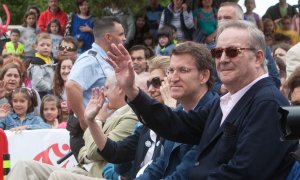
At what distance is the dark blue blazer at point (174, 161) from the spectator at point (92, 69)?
2.63m

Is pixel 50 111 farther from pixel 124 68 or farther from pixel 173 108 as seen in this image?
pixel 124 68

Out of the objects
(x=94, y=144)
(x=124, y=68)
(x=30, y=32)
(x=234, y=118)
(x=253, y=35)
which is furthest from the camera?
(x=30, y=32)

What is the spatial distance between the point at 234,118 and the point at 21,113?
6364 mm

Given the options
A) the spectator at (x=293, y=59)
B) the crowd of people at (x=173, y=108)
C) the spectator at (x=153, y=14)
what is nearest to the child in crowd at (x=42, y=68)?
the crowd of people at (x=173, y=108)

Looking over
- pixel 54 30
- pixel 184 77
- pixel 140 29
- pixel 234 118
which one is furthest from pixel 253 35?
pixel 54 30

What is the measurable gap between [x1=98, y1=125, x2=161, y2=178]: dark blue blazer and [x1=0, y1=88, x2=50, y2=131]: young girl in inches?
147

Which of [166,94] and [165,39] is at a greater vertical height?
[166,94]

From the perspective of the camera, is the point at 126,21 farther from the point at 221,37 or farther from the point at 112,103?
the point at 221,37

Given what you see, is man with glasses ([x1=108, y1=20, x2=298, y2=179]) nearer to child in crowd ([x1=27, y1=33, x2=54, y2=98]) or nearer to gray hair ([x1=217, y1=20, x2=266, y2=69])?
gray hair ([x1=217, y1=20, x2=266, y2=69])

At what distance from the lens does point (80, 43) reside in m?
17.1

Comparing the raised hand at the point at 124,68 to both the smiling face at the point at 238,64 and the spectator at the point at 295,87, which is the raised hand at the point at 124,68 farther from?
the spectator at the point at 295,87

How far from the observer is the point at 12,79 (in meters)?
13.0

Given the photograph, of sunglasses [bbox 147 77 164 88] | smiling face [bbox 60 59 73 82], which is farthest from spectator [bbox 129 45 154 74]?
sunglasses [bbox 147 77 164 88]

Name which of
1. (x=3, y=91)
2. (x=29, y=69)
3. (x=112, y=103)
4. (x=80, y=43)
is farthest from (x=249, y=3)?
(x=112, y=103)
